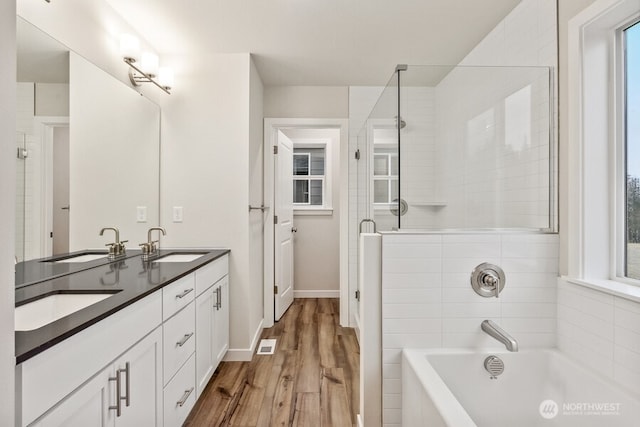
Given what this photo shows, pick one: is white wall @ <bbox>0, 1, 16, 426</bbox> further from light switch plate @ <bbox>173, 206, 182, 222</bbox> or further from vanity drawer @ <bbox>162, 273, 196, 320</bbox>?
light switch plate @ <bbox>173, 206, 182, 222</bbox>

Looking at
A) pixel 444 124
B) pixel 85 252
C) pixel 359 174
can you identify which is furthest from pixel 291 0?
pixel 85 252

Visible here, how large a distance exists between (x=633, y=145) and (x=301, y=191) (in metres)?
3.54

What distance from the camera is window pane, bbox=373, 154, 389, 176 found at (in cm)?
200

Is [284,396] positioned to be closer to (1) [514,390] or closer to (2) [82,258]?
(1) [514,390]

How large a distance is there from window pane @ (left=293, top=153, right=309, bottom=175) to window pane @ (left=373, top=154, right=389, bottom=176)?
7.34ft

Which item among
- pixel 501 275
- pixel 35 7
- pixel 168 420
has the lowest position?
pixel 168 420

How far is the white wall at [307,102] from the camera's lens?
3287 mm

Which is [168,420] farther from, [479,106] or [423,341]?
[479,106]

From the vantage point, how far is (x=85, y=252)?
5.78 feet

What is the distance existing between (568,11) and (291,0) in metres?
1.43

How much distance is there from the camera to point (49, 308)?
47.8 inches

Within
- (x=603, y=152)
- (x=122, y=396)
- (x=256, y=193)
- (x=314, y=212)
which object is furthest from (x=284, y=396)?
(x=314, y=212)

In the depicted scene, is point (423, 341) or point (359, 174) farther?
point (359, 174)

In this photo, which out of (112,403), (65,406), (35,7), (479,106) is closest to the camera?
(65,406)
